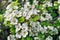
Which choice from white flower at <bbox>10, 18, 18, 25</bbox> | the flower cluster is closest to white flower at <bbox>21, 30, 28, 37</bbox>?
the flower cluster

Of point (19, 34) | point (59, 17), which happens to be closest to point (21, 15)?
point (19, 34)

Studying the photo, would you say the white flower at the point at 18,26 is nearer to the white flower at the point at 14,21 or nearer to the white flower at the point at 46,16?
the white flower at the point at 14,21

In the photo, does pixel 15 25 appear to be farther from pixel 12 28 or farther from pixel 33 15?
pixel 33 15

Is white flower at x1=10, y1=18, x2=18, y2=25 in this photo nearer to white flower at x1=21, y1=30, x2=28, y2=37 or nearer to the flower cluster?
the flower cluster

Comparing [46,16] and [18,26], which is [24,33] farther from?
[46,16]

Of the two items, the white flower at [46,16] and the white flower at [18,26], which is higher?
the white flower at [46,16]

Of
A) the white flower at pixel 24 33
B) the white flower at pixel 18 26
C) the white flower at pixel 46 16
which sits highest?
the white flower at pixel 46 16

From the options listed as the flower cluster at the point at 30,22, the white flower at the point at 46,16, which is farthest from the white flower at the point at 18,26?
the white flower at the point at 46,16

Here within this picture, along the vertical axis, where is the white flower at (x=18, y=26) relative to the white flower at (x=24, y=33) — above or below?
above
